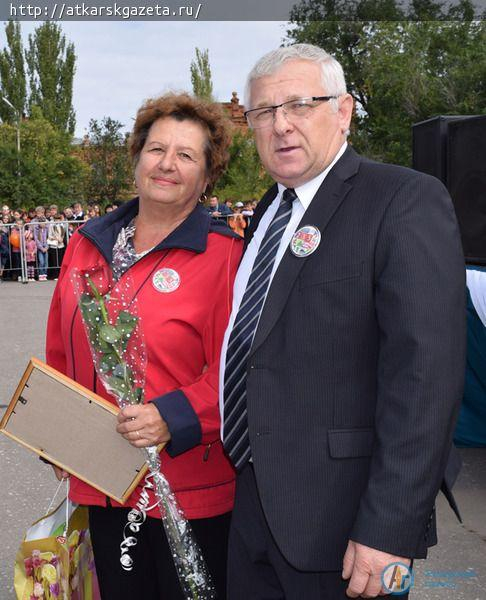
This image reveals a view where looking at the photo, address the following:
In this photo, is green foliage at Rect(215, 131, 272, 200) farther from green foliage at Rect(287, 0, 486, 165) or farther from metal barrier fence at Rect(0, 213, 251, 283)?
metal barrier fence at Rect(0, 213, 251, 283)

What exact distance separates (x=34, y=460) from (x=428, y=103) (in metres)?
28.5

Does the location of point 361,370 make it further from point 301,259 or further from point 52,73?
point 52,73

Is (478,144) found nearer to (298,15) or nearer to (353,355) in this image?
(353,355)

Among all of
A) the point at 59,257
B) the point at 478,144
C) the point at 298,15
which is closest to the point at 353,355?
the point at 478,144

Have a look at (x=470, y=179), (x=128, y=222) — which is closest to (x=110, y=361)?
(x=128, y=222)

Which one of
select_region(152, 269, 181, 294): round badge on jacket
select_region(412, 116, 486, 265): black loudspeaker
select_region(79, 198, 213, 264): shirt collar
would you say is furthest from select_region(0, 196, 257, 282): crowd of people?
select_region(152, 269, 181, 294): round badge on jacket

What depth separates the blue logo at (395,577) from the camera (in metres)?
1.59

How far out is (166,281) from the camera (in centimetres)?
215

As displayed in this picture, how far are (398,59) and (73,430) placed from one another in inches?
1295

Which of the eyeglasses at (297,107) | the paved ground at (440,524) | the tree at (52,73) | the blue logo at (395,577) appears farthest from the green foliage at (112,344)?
the tree at (52,73)

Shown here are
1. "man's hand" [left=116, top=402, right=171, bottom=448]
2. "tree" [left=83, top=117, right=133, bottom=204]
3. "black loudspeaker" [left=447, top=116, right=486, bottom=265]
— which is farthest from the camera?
"tree" [left=83, top=117, right=133, bottom=204]

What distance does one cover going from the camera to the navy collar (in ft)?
7.22

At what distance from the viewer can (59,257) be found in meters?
16.4

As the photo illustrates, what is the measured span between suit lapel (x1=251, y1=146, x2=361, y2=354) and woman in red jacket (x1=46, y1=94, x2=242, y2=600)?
0.41 m
